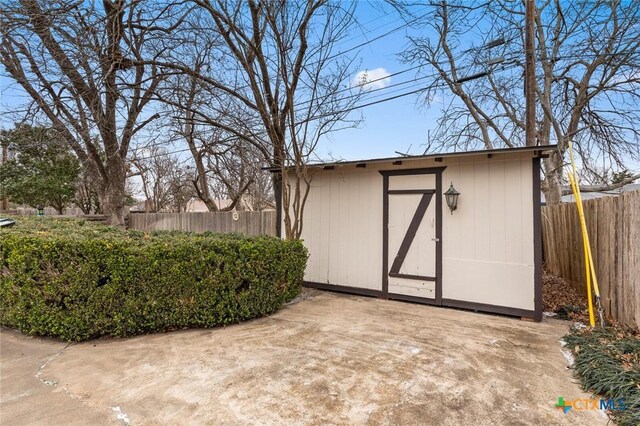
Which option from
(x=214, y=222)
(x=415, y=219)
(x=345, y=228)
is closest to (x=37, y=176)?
(x=214, y=222)

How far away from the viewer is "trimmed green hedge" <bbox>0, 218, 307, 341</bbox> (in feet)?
10.6

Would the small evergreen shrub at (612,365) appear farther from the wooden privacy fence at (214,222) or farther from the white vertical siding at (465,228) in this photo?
the wooden privacy fence at (214,222)

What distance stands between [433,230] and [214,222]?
5481 millimetres

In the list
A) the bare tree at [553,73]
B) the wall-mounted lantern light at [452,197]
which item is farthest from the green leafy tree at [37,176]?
the wall-mounted lantern light at [452,197]

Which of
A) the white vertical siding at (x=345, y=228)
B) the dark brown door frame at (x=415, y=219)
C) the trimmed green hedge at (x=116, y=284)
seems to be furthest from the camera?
the white vertical siding at (x=345, y=228)

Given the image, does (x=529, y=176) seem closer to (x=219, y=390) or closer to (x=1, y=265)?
(x=219, y=390)

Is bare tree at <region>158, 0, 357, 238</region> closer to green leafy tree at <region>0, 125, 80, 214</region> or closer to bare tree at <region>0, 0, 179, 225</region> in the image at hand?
bare tree at <region>0, 0, 179, 225</region>

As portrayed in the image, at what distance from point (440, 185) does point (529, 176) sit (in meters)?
1.08

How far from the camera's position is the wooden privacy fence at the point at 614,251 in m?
3.27

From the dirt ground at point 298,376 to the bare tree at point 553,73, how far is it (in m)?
5.29

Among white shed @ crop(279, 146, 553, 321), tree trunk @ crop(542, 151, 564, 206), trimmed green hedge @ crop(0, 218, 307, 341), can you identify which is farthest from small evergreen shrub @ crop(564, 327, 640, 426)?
tree trunk @ crop(542, 151, 564, 206)

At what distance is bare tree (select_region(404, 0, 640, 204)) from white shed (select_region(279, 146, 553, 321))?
9.44ft

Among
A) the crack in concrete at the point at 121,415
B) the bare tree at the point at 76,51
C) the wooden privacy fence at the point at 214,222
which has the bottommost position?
the crack in concrete at the point at 121,415

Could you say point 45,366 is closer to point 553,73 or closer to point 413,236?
point 413,236
